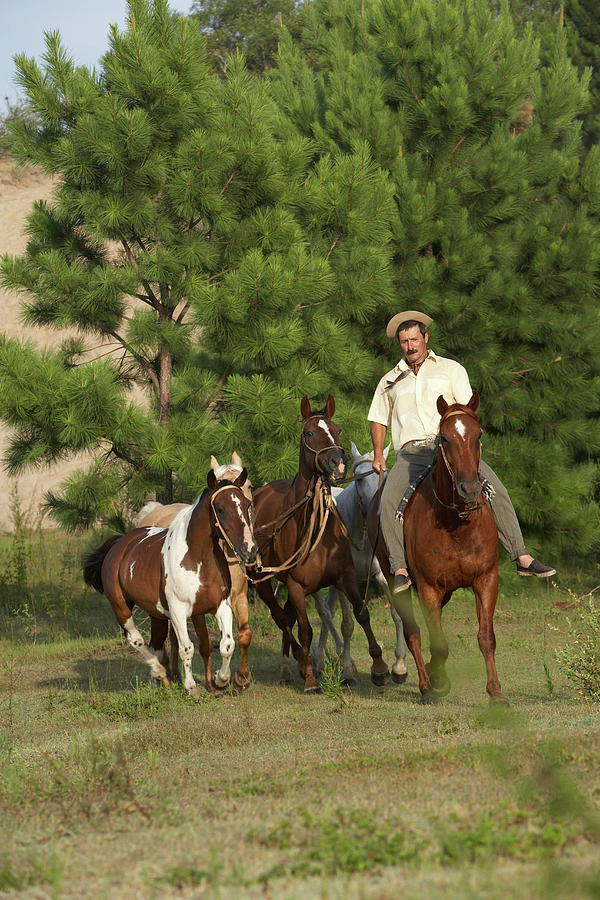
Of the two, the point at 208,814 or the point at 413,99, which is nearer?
the point at 208,814

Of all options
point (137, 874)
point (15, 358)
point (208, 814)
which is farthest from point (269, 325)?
point (137, 874)

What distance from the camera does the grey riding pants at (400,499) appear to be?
735 cm

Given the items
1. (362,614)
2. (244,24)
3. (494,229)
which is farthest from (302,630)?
(244,24)

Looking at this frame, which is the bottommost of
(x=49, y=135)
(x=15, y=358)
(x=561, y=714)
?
(x=561, y=714)

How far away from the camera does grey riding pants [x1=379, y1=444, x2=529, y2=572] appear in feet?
24.1

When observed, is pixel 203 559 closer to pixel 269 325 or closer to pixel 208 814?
pixel 208 814

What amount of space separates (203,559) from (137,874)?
15.0 feet

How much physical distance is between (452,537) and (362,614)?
2037 mm

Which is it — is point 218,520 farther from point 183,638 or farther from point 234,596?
point 183,638

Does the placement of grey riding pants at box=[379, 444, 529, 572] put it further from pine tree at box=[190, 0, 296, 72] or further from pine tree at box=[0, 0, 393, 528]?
pine tree at box=[190, 0, 296, 72]

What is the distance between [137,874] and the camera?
11.5 feet

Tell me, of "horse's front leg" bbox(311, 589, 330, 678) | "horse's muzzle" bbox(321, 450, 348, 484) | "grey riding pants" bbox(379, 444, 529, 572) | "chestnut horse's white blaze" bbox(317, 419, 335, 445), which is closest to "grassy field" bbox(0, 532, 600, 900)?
"horse's front leg" bbox(311, 589, 330, 678)

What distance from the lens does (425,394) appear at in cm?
787

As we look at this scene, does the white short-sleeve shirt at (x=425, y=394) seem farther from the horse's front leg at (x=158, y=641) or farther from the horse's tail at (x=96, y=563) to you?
the horse's tail at (x=96, y=563)
